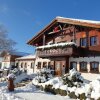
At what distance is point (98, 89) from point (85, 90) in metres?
1.27

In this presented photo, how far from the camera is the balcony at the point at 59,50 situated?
25383 millimetres

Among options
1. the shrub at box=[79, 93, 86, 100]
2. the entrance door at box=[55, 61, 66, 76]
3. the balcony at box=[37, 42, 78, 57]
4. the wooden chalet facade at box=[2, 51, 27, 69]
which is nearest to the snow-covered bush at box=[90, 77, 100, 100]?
the shrub at box=[79, 93, 86, 100]

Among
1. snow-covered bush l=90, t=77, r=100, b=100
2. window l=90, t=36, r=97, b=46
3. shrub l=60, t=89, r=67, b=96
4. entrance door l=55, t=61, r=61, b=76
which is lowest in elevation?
shrub l=60, t=89, r=67, b=96

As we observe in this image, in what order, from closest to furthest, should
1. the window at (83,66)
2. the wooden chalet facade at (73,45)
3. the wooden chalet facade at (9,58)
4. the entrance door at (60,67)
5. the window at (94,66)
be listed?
the window at (94,66), the wooden chalet facade at (73,45), the window at (83,66), the entrance door at (60,67), the wooden chalet facade at (9,58)

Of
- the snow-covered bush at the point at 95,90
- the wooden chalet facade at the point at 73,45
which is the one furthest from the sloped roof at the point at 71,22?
the snow-covered bush at the point at 95,90

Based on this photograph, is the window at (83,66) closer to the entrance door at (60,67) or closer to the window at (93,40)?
the window at (93,40)

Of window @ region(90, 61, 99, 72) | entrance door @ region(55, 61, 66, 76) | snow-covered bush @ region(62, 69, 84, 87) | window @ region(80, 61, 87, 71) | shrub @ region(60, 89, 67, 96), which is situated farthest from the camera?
entrance door @ region(55, 61, 66, 76)

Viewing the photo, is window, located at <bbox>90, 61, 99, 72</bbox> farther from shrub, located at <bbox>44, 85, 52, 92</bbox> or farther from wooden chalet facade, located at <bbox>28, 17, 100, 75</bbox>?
shrub, located at <bbox>44, 85, 52, 92</bbox>

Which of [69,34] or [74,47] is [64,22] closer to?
[69,34]

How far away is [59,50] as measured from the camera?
2702 centimetres

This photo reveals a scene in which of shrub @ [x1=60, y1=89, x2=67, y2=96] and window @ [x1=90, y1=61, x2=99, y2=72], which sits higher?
window @ [x1=90, y1=61, x2=99, y2=72]

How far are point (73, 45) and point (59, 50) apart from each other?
8.01 ft

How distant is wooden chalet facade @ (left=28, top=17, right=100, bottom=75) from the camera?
25.0 metres

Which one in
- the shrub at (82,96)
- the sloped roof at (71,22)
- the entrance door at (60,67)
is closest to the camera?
the shrub at (82,96)
